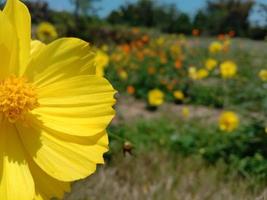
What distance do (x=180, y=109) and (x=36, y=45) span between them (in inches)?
302

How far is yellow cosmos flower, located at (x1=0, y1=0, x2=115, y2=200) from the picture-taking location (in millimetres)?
1045

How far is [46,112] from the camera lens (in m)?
1.11

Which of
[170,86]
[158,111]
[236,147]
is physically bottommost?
[158,111]

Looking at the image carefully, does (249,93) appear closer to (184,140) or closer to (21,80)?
(184,140)

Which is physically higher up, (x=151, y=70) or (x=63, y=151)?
(x=63, y=151)

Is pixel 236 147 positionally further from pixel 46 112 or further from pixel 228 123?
pixel 46 112

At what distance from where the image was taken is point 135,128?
251 inches

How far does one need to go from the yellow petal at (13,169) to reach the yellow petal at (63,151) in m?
0.02

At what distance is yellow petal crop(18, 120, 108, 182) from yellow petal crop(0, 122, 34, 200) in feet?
0.05

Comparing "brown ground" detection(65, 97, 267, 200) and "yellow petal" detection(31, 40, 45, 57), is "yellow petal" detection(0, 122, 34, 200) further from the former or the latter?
"brown ground" detection(65, 97, 267, 200)

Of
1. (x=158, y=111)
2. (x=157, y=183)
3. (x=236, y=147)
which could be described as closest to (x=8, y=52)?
(x=157, y=183)

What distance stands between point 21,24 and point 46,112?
0.15 metres

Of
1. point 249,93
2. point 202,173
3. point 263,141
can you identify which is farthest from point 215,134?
point 249,93

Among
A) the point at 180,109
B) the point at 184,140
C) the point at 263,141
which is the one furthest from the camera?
the point at 180,109
